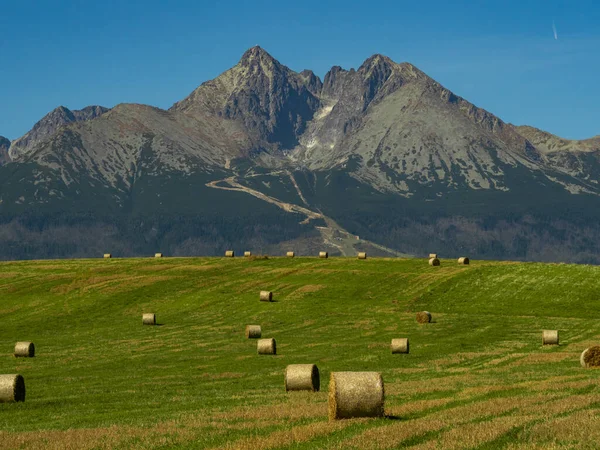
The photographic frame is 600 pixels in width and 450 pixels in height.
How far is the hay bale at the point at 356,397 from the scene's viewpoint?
25.7 meters

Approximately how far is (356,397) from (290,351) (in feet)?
114

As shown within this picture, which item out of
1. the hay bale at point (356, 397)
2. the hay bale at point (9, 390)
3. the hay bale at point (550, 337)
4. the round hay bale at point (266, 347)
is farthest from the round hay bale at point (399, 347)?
the hay bale at point (356, 397)

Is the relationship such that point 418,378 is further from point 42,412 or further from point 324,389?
point 42,412

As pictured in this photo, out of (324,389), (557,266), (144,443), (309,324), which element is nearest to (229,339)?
(309,324)

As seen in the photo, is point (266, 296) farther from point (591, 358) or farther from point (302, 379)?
point (302, 379)

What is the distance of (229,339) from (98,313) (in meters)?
28.5

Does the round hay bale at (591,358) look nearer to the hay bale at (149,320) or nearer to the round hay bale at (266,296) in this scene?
the hay bale at (149,320)

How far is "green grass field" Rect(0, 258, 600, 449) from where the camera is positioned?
25.3 meters

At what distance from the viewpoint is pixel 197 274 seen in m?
116

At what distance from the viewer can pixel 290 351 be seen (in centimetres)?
6003

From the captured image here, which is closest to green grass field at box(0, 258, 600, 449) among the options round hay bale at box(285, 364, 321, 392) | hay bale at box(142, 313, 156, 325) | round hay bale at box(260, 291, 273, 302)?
round hay bale at box(285, 364, 321, 392)

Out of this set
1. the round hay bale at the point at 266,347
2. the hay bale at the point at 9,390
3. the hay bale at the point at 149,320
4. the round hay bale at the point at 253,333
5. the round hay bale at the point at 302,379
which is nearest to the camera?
the hay bale at the point at 9,390

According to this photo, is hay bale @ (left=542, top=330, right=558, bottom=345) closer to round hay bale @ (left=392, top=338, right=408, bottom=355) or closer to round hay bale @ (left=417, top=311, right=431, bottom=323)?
round hay bale @ (left=392, top=338, right=408, bottom=355)

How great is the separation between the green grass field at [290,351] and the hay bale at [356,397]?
1.68 ft
